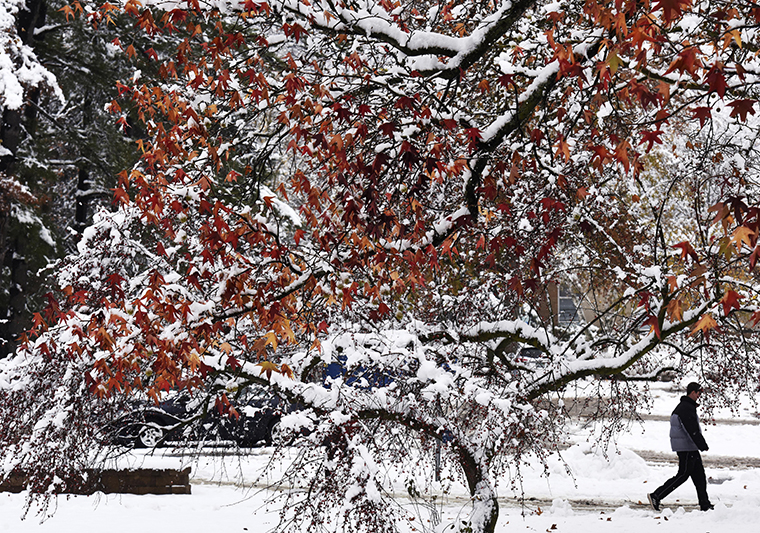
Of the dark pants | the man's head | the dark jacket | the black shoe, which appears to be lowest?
the black shoe

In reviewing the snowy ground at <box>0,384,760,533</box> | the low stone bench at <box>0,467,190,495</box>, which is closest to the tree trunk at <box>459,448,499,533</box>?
the snowy ground at <box>0,384,760,533</box>

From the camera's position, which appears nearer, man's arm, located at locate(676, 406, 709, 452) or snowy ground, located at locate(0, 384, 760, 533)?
snowy ground, located at locate(0, 384, 760, 533)

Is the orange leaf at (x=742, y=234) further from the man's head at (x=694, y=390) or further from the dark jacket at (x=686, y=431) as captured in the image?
the dark jacket at (x=686, y=431)

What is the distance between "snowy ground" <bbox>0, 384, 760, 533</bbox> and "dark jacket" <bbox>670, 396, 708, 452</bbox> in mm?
789

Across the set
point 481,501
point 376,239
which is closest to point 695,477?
point 481,501

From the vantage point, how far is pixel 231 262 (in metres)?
5.49

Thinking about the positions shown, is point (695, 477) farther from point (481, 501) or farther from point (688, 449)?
point (481, 501)

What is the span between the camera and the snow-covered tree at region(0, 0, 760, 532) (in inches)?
190

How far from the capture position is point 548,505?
11047 mm

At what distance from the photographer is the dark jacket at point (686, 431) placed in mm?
10102

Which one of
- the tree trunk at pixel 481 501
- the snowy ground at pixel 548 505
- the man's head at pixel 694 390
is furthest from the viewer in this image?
the man's head at pixel 694 390

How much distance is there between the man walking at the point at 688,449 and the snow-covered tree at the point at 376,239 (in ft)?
5.06

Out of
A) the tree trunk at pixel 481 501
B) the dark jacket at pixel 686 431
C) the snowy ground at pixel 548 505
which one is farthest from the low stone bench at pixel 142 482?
the dark jacket at pixel 686 431

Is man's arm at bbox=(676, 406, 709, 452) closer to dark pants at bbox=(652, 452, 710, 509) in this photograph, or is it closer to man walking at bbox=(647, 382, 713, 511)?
man walking at bbox=(647, 382, 713, 511)
